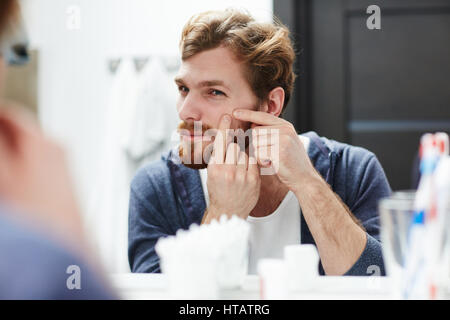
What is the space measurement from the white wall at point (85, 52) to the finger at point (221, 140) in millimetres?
322

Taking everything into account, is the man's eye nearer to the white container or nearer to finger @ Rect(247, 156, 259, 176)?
finger @ Rect(247, 156, 259, 176)

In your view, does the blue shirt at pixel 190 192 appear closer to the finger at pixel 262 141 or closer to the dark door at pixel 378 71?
the finger at pixel 262 141

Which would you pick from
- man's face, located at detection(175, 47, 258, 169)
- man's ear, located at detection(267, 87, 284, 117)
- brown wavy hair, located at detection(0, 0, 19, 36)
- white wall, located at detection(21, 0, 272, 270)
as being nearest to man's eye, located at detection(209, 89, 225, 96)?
man's face, located at detection(175, 47, 258, 169)

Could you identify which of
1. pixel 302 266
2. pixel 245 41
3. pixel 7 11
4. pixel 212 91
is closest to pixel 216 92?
pixel 212 91

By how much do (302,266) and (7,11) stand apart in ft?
1.59

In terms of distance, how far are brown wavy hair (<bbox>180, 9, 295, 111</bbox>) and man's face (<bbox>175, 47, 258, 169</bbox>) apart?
0.01 meters

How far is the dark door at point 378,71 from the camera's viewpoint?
1207 mm

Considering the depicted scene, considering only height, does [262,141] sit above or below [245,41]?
below

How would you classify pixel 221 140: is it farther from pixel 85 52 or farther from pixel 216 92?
pixel 85 52

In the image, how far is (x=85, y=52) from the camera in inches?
49.0

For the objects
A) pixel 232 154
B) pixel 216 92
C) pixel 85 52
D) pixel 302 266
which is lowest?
pixel 302 266

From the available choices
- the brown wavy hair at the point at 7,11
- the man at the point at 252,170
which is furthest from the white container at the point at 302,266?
the brown wavy hair at the point at 7,11

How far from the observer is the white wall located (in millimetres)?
1155

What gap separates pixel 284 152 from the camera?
0.82m
